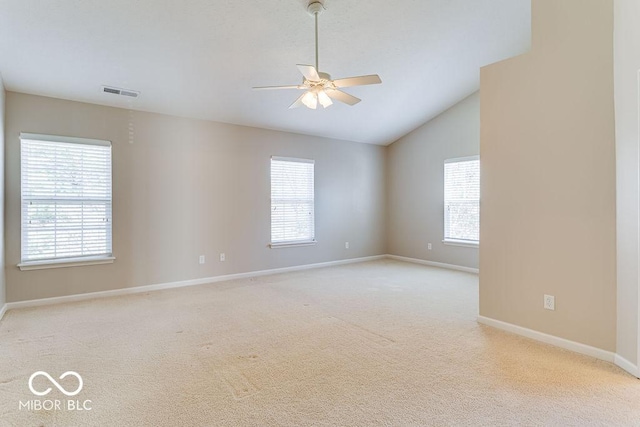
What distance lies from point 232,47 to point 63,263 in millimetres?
3433

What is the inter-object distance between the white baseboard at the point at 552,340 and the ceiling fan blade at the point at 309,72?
289 centimetres

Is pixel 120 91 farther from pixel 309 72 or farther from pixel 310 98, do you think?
pixel 309 72

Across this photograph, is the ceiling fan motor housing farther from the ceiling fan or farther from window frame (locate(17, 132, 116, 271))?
window frame (locate(17, 132, 116, 271))

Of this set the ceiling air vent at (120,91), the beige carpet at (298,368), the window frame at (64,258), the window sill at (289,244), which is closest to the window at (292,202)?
the window sill at (289,244)

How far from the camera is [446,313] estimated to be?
373 cm

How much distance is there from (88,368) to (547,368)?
3448 millimetres

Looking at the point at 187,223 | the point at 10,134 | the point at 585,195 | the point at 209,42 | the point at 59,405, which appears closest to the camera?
the point at 59,405

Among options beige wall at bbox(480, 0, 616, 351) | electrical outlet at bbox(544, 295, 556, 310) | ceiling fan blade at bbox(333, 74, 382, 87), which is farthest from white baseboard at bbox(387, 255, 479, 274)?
ceiling fan blade at bbox(333, 74, 382, 87)

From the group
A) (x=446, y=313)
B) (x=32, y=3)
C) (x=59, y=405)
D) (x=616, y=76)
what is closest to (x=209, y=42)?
(x=32, y=3)

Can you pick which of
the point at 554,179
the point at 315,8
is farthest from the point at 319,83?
the point at 554,179

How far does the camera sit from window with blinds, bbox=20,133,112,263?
4.04 meters

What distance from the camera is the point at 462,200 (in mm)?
6148

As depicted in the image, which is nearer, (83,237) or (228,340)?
(228,340)

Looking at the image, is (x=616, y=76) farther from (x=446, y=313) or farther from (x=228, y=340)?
(x=228, y=340)
